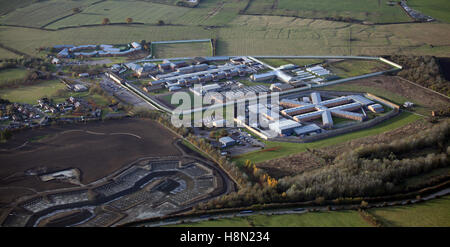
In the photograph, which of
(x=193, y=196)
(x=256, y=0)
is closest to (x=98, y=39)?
(x=256, y=0)

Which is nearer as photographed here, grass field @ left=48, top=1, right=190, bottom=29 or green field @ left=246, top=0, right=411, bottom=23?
grass field @ left=48, top=1, right=190, bottom=29

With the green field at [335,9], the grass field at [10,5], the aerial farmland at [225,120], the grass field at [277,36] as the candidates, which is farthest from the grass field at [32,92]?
the green field at [335,9]

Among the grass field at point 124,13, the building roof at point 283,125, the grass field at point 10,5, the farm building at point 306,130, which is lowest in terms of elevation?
the farm building at point 306,130

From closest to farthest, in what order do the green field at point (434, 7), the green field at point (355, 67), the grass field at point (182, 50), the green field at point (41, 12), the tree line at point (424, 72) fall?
the tree line at point (424, 72)
the green field at point (355, 67)
the grass field at point (182, 50)
the green field at point (41, 12)
the green field at point (434, 7)

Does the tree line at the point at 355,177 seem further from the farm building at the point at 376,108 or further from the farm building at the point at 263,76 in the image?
the farm building at the point at 263,76

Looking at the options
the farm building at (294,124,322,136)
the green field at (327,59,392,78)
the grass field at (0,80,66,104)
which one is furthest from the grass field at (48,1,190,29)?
the farm building at (294,124,322,136)

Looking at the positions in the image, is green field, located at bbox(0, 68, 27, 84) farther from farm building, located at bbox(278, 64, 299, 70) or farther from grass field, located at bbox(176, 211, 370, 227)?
grass field, located at bbox(176, 211, 370, 227)

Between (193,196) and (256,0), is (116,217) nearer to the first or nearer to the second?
(193,196)

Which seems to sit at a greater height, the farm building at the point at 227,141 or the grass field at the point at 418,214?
the farm building at the point at 227,141
